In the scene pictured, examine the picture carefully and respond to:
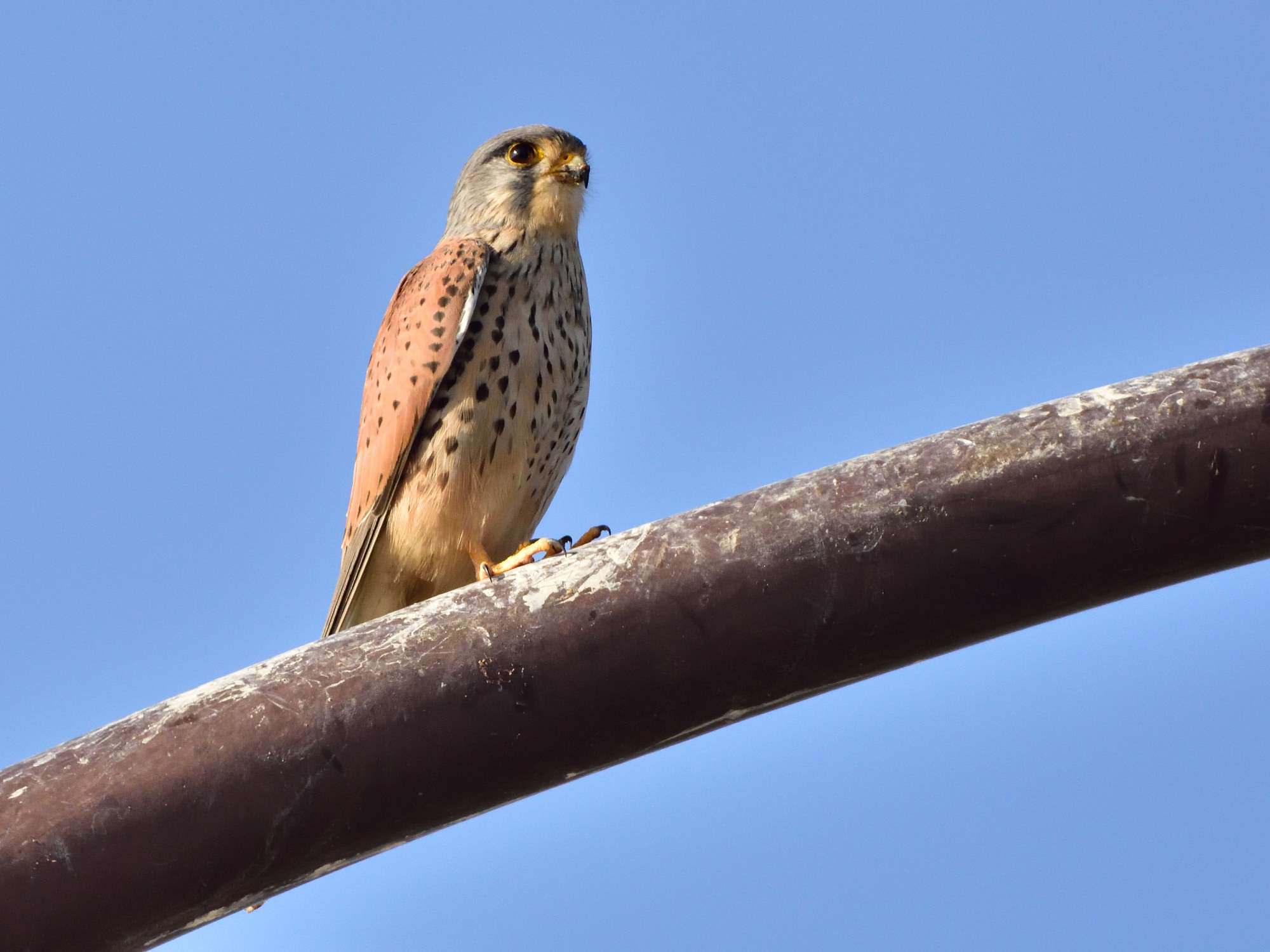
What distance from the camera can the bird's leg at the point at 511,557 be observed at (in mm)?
4121

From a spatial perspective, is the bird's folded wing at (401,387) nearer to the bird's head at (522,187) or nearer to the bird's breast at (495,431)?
the bird's breast at (495,431)

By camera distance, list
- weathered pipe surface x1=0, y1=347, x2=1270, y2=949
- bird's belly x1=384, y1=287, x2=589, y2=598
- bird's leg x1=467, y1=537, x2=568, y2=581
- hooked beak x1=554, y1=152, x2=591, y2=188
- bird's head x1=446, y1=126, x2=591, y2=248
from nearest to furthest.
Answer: weathered pipe surface x1=0, y1=347, x2=1270, y2=949 → bird's leg x1=467, y1=537, x2=568, y2=581 → bird's belly x1=384, y1=287, x2=589, y2=598 → bird's head x1=446, y1=126, x2=591, y2=248 → hooked beak x1=554, y1=152, x2=591, y2=188

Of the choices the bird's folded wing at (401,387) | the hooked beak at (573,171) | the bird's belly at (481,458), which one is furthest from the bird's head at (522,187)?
the bird's belly at (481,458)

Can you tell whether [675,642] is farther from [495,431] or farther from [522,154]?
[522,154]

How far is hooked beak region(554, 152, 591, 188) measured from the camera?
5.48 metres

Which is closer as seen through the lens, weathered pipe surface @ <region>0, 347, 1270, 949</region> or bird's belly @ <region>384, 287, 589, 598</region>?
weathered pipe surface @ <region>0, 347, 1270, 949</region>

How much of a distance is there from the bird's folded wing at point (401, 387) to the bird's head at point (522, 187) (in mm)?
249

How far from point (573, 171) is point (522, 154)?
249 millimetres

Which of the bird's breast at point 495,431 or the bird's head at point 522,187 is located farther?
the bird's head at point 522,187

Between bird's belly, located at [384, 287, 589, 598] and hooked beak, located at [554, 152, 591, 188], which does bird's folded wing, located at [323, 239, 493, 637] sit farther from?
hooked beak, located at [554, 152, 591, 188]

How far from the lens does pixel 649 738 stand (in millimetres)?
2443

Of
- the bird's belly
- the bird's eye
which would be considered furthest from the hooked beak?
the bird's belly

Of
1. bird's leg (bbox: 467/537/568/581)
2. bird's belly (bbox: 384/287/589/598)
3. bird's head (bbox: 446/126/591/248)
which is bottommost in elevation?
bird's leg (bbox: 467/537/568/581)

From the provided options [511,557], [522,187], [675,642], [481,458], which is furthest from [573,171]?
[675,642]
